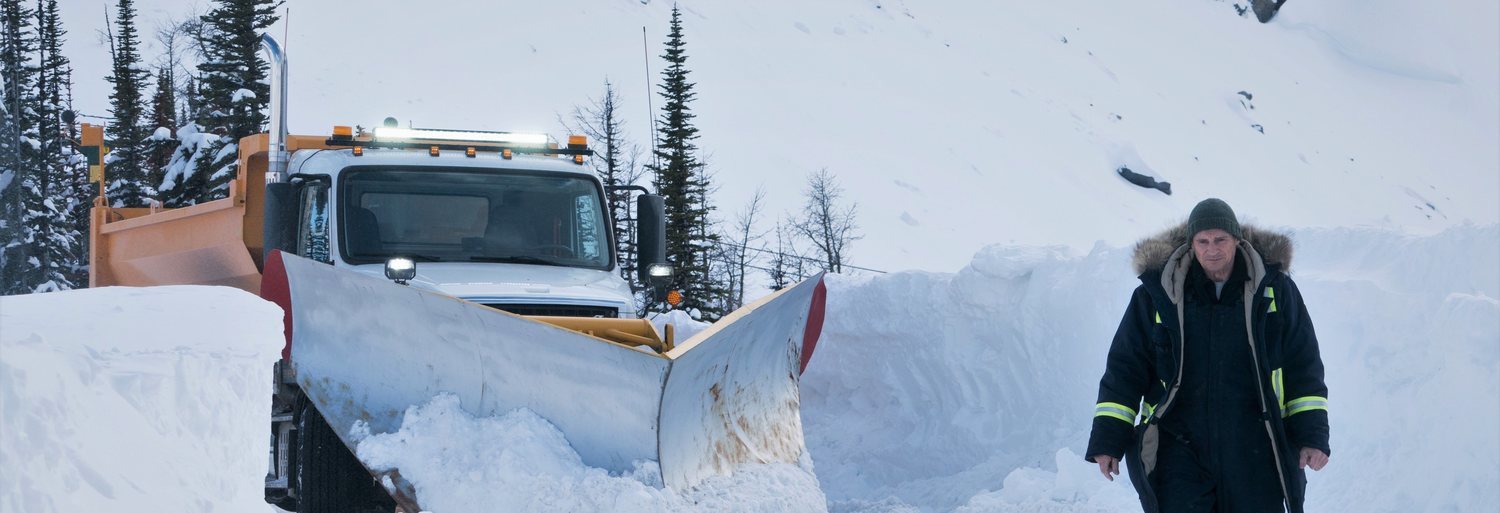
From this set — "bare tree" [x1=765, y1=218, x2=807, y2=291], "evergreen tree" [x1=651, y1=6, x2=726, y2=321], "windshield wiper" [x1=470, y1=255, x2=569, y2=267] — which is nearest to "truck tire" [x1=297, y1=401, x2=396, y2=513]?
"windshield wiper" [x1=470, y1=255, x2=569, y2=267]

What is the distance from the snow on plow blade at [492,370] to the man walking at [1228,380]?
5.95ft

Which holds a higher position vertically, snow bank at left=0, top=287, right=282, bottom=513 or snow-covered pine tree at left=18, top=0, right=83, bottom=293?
snow bank at left=0, top=287, right=282, bottom=513

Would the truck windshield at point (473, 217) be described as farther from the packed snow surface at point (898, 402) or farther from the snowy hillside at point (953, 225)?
the snowy hillside at point (953, 225)

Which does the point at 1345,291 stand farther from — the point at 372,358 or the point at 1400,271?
the point at 372,358

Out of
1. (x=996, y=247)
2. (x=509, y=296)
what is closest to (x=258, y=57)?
(x=996, y=247)

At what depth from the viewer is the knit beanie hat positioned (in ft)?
15.1

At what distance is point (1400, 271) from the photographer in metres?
8.21

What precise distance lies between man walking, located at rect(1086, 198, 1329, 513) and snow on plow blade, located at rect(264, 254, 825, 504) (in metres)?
1.81

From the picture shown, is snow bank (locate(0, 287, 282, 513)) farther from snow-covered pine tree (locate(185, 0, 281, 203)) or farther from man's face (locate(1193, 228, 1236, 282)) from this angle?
snow-covered pine tree (locate(185, 0, 281, 203))

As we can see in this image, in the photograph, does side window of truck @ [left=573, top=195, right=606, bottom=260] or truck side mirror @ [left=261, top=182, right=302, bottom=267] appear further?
side window of truck @ [left=573, top=195, right=606, bottom=260]

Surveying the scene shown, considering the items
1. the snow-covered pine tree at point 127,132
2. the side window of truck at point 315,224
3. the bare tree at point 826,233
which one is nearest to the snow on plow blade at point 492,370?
the side window of truck at point 315,224

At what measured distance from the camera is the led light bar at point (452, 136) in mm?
8344

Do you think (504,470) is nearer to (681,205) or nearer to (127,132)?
(681,205)

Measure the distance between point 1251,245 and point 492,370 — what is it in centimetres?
291
